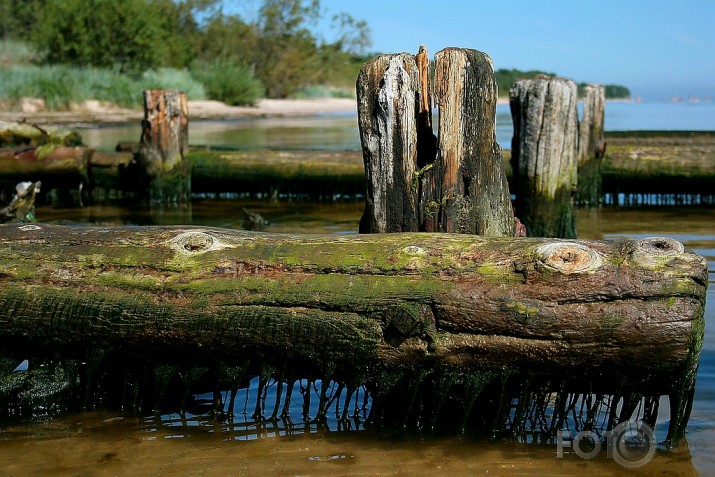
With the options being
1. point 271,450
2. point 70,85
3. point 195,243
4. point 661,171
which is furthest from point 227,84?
point 271,450

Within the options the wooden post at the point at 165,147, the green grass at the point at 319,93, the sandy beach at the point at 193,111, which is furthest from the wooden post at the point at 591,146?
the green grass at the point at 319,93

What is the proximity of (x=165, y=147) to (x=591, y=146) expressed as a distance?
190 inches

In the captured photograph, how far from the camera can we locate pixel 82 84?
1115 inches

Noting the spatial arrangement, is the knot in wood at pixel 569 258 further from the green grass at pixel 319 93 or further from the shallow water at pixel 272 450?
the green grass at pixel 319 93

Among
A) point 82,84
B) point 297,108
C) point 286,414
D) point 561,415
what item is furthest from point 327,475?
point 297,108

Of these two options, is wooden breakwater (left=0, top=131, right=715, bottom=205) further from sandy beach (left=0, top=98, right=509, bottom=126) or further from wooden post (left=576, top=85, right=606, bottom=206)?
sandy beach (left=0, top=98, right=509, bottom=126)

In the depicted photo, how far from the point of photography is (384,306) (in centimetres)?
325

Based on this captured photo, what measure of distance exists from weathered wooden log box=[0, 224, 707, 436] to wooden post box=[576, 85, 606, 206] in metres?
6.23

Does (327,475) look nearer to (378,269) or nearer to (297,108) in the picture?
(378,269)

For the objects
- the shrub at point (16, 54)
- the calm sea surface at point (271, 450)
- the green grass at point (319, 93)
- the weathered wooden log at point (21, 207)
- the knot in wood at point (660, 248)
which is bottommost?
the calm sea surface at point (271, 450)

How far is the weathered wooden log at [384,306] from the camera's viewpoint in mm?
3094

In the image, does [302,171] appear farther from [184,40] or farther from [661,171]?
[184,40]

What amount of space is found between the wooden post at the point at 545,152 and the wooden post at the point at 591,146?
2.53m

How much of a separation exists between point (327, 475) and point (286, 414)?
2.14 ft
